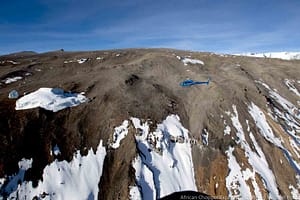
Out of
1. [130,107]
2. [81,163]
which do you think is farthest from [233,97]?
[81,163]

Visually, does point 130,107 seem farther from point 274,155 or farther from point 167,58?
point 167,58

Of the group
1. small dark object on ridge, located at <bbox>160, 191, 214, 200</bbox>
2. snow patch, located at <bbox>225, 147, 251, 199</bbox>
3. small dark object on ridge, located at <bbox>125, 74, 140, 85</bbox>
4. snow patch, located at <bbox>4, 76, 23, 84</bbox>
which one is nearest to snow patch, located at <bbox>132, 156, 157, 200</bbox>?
snow patch, located at <bbox>225, 147, 251, 199</bbox>

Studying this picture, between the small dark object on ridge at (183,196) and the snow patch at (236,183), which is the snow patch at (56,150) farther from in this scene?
the small dark object on ridge at (183,196)

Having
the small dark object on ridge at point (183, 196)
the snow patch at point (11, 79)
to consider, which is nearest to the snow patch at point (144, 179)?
the small dark object on ridge at point (183, 196)

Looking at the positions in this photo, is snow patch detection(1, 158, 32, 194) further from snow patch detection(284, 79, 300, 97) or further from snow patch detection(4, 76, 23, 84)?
snow patch detection(284, 79, 300, 97)

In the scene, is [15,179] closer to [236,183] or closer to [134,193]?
[134,193]

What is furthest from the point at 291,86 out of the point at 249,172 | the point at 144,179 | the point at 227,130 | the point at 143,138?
the point at 144,179

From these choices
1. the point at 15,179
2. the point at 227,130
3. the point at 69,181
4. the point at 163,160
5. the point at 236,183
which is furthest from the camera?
the point at 227,130
